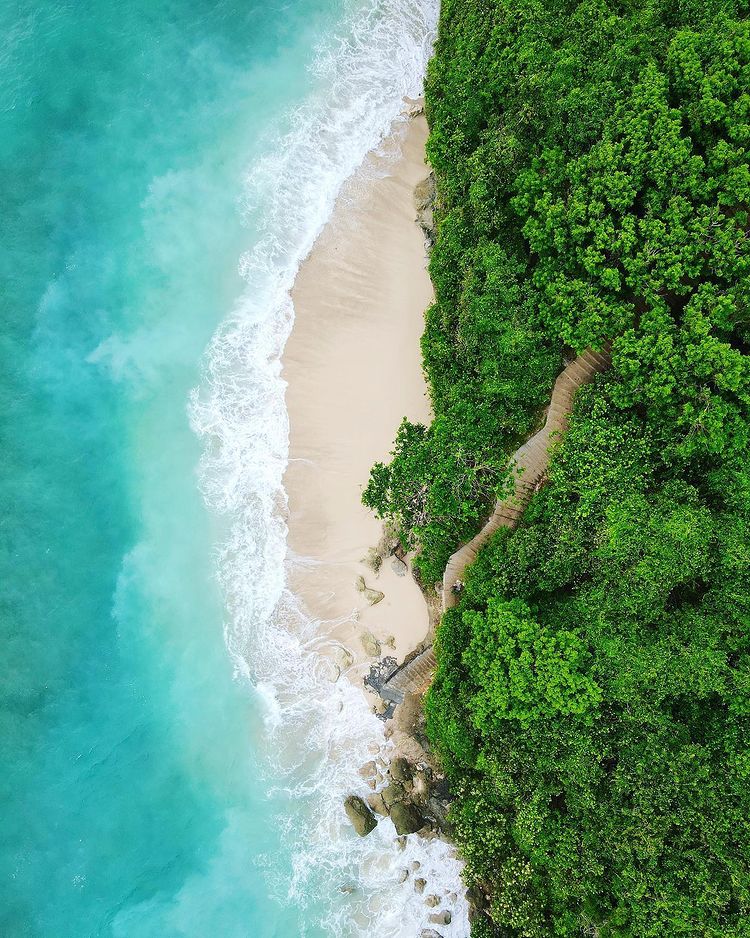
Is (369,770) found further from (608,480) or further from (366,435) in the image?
Result: (608,480)

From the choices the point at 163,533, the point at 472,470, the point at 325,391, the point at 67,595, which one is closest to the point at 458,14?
the point at 325,391

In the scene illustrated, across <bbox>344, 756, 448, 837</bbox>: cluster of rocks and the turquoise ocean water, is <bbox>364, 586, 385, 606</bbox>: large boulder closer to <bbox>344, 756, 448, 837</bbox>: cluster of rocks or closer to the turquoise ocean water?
the turquoise ocean water

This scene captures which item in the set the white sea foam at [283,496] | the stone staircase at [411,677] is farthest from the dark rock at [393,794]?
the stone staircase at [411,677]

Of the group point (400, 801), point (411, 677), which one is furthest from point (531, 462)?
point (400, 801)

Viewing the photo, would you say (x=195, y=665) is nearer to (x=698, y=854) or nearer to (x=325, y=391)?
(x=325, y=391)

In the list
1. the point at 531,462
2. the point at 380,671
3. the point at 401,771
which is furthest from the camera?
the point at 380,671

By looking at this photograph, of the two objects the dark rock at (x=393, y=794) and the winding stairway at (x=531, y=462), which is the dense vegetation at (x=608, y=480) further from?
the dark rock at (x=393, y=794)
